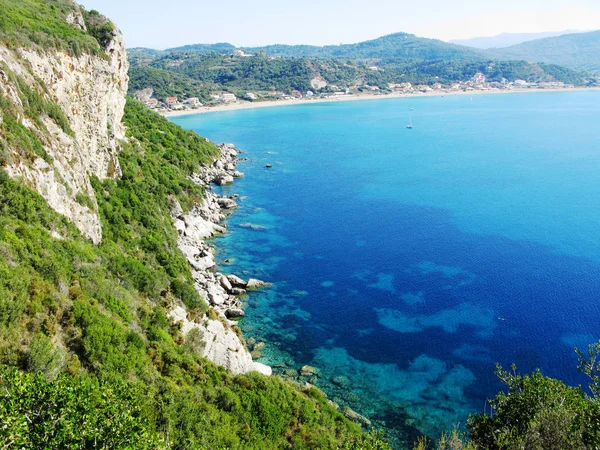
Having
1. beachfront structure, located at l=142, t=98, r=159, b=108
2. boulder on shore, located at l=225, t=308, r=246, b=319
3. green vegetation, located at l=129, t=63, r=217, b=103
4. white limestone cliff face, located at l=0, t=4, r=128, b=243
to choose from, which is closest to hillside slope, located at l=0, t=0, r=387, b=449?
white limestone cliff face, located at l=0, t=4, r=128, b=243

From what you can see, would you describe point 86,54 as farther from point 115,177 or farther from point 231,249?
point 231,249

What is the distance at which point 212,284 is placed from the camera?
38.3 meters

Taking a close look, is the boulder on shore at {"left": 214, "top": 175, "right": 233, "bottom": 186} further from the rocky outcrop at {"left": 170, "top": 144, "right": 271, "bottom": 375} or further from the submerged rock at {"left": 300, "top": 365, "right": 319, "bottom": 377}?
the submerged rock at {"left": 300, "top": 365, "right": 319, "bottom": 377}

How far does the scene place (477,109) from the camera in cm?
17462

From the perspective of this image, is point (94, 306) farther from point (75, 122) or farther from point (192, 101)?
point (192, 101)

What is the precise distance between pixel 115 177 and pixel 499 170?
2648 inches

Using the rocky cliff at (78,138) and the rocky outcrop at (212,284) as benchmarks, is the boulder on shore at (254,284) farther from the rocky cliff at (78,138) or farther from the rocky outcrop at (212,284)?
the rocky cliff at (78,138)

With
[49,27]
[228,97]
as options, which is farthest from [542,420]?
[228,97]

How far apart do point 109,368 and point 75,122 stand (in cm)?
2622

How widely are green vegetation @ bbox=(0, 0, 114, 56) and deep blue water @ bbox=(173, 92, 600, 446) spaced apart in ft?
77.1

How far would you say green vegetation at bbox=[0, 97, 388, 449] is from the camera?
1265cm

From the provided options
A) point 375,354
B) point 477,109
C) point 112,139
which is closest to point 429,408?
point 375,354

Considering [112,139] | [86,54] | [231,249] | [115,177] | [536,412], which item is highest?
[86,54]

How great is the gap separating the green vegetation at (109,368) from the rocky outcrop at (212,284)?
60.2 inches
